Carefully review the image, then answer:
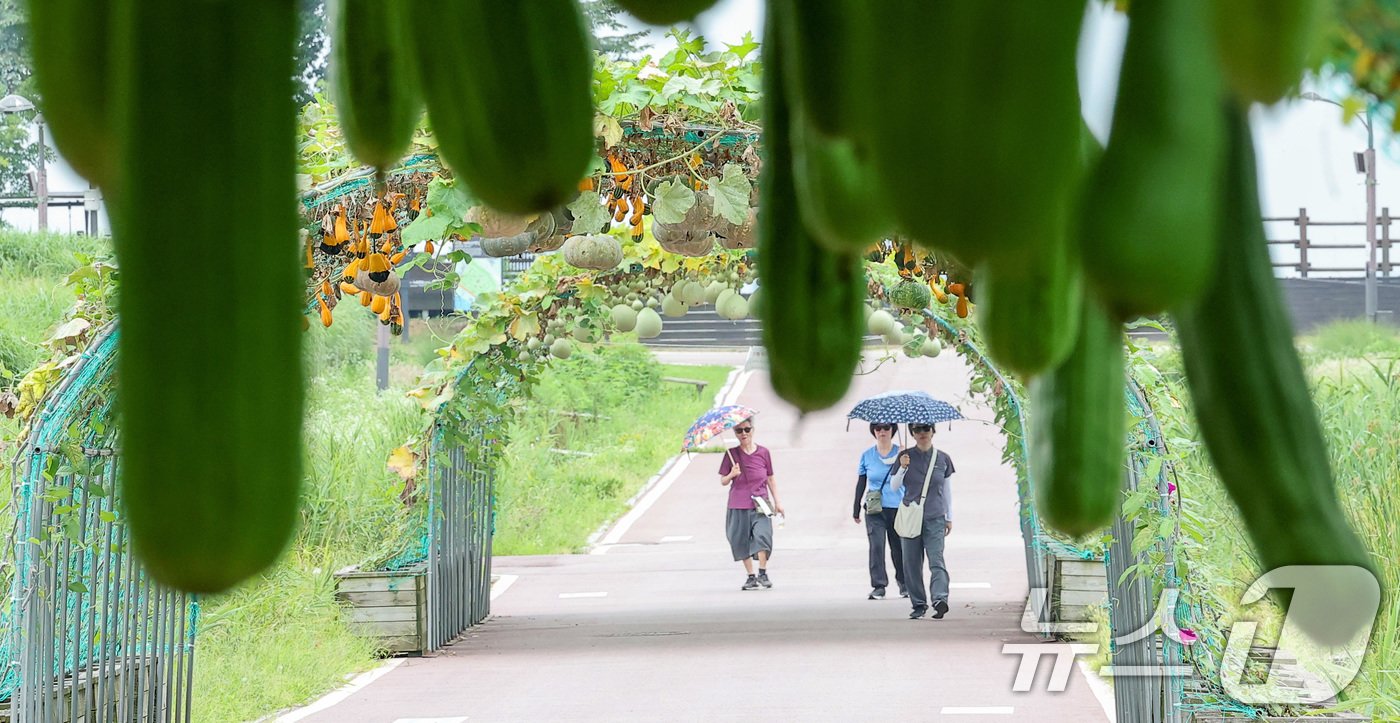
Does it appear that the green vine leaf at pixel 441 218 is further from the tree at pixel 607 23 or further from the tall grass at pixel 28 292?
the tall grass at pixel 28 292

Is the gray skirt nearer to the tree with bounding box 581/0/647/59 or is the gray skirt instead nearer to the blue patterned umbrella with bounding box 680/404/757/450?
the blue patterned umbrella with bounding box 680/404/757/450

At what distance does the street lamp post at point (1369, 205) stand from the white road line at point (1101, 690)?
561 centimetres

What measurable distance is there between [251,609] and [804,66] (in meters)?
6.89

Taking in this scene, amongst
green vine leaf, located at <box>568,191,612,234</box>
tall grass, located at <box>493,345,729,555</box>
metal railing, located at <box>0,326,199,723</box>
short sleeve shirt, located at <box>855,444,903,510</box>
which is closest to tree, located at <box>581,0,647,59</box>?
metal railing, located at <box>0,326,199,723</box>

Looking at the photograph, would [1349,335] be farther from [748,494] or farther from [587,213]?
[748,494]

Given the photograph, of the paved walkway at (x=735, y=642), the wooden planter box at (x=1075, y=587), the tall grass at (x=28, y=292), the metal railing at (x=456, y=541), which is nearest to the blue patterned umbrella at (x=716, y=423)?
the paved walkway at (x=735, y=642)

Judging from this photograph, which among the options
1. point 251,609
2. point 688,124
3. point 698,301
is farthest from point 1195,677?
point 251,609

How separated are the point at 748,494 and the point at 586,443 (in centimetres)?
632

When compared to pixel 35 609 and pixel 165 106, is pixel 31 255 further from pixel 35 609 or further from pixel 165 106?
pixel 165 106

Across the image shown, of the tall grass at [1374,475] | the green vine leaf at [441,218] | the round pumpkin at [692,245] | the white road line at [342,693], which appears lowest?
the white road line at [342,693]

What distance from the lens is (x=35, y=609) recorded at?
146 inches

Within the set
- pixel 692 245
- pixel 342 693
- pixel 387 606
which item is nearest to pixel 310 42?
pixel 692 245

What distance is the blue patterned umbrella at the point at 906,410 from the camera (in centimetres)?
785

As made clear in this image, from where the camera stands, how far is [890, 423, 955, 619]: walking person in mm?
7582
